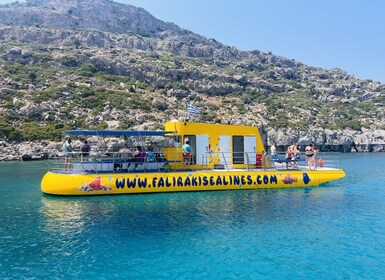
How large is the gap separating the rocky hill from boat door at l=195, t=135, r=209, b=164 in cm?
4688

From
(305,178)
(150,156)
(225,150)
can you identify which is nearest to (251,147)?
(225,150)

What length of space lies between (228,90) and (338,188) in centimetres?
9614

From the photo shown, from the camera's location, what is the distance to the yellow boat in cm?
2172

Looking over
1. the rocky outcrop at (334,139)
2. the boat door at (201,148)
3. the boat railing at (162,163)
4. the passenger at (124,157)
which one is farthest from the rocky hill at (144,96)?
the boat door at (201,148)

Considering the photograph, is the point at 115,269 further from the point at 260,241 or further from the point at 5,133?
the point at 5,133

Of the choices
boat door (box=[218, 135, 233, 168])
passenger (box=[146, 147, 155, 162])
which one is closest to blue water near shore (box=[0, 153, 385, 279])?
passenger (box=[146, 147, 155, 162])

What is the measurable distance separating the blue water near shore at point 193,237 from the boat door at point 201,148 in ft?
14.2

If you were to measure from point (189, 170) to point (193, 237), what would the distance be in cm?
1142

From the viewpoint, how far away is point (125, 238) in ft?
43.0

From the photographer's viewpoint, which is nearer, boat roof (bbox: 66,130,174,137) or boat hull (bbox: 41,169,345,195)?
boat hull (bbox: 41,169,345,195)

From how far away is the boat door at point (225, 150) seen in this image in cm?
2602

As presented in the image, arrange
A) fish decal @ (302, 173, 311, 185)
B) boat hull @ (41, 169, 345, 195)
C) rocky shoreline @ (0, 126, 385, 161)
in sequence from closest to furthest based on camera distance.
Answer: boat hull @ (41, 169, 345, 195)
fish decal @ (302, 173, 311, 185)
rocky shoreline @ (0, 126, 385, 161)

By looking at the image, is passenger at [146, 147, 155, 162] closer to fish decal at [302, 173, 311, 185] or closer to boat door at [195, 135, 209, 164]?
boat door at [195, 135, 209, 164]

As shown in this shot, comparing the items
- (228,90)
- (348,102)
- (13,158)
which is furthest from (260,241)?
(348,102)
